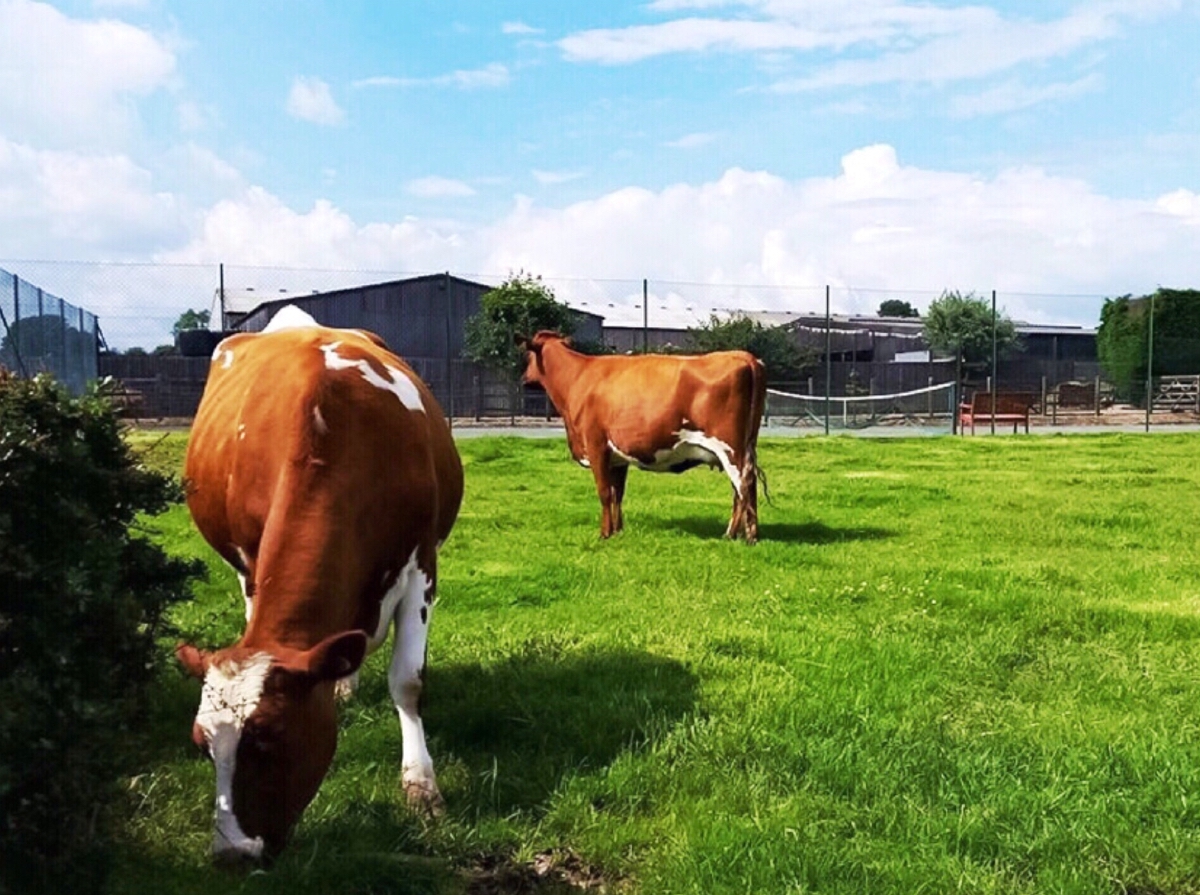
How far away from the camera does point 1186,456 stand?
59.0 feet

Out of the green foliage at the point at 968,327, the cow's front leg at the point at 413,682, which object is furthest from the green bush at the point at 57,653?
the green foliage at the point at 968,327

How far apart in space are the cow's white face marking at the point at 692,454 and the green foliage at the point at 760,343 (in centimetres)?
2613

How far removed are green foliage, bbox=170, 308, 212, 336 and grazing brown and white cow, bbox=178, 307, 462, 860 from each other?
21720 millimetres

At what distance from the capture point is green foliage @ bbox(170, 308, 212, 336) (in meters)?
25.5

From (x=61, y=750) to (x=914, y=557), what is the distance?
6.69 m

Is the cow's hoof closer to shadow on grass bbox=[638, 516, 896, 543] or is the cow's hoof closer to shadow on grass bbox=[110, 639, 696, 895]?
shadow on grass bbox=[110, 639, 696, 895]

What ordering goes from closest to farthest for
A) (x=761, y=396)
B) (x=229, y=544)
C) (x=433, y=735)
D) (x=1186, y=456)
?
(x=433, y=735) < (x=229, y=544) < (x=761, y=396) < (x=1186, y=456)

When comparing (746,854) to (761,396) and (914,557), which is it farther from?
(761,396)

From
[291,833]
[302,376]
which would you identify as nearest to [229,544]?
[302,376]

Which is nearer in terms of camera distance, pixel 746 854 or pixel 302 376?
pixel 746 854

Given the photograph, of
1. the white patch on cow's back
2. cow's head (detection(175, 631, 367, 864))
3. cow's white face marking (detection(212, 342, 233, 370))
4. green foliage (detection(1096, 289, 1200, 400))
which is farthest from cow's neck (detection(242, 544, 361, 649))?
green foliage (detection(1096, 289, 1200, 400))

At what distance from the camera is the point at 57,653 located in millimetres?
2930

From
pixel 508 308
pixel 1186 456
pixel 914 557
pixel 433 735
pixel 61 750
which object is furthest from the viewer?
pixel 508 308

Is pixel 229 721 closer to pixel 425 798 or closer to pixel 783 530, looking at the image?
pixel 425 798
